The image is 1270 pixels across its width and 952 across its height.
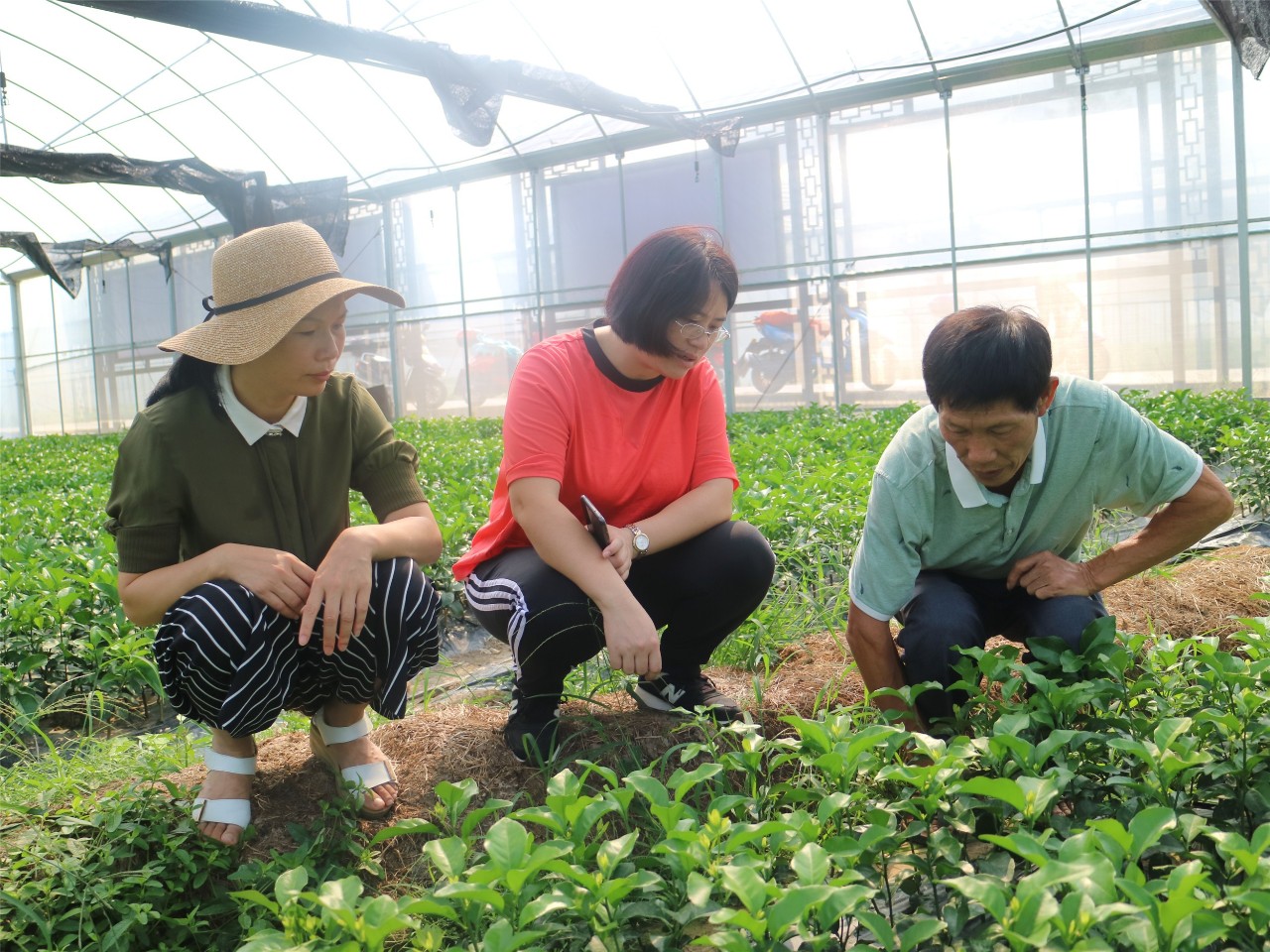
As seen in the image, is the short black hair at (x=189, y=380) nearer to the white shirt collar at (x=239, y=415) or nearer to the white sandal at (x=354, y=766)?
the white shirt collar at (x=239, y=415)

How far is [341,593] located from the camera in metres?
1.91

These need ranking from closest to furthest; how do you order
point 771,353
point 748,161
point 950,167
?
point 950,167 < point 771,353 < point 748,161

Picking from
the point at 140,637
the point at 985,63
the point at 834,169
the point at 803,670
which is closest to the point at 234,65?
the point at 834,169

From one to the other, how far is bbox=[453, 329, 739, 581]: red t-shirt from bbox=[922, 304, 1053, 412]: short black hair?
1.95 feet

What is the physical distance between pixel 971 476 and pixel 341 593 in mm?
1246

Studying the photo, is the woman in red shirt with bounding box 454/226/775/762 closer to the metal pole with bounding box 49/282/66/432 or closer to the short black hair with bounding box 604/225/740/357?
the short black hair with bounding box 604/225/740/357

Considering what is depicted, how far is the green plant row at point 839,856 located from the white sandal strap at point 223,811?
0.04 metres

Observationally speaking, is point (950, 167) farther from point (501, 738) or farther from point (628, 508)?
point (501, 738)

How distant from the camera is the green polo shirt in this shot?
212 cm

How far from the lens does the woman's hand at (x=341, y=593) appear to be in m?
1.89

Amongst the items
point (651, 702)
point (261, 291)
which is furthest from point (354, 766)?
point (261, 291)

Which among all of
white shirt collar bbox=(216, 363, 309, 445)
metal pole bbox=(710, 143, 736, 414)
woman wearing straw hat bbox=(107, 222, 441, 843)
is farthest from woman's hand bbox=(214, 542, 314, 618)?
metal pole bbox=(710, 143, 736, 414)

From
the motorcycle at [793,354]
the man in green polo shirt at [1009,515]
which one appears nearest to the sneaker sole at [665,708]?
the man in green polo shirt at [1009,515]

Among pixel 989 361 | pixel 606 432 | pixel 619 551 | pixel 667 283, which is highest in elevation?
pixel 667 283
